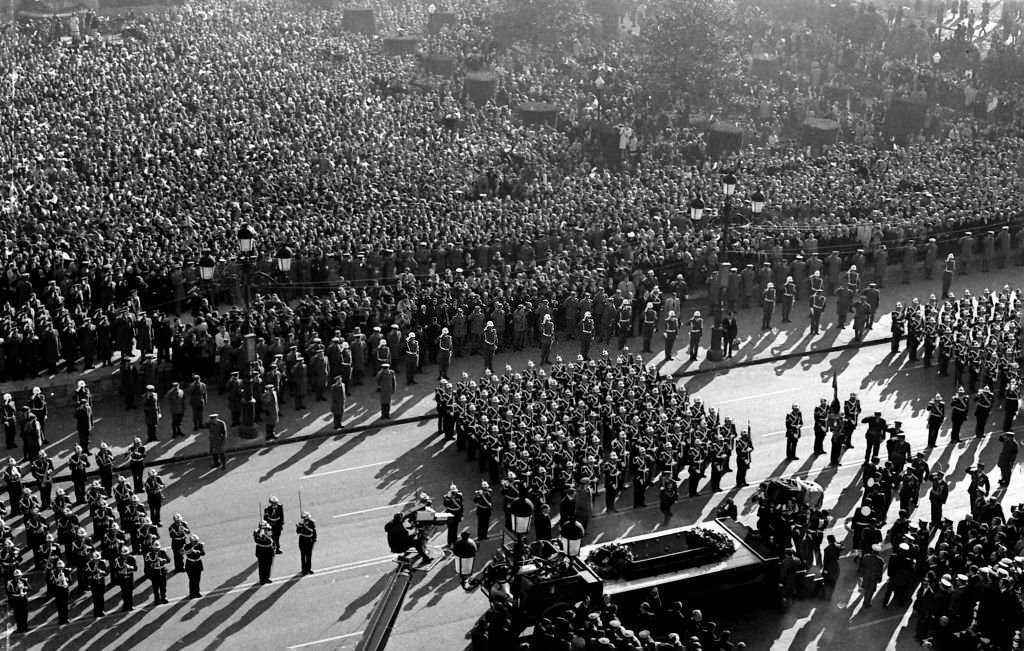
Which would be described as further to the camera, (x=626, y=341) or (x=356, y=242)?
(x=356, y=242)

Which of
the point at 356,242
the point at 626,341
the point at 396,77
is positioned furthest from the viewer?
the point at 396,77

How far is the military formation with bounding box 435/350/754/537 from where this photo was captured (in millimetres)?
29125

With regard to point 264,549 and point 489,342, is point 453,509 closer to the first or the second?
point 264,549

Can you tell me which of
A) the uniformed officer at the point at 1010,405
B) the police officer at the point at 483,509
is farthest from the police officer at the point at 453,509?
the uniformed officer at the point at 1010,405

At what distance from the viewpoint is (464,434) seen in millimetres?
32375

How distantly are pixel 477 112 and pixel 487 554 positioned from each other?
35841 mm

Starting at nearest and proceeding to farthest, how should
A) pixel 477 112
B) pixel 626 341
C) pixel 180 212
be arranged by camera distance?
pixel 626 341 < pixel 180 212 < pixel 477 112

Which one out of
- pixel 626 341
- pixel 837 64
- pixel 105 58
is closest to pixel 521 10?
pixel 837 64

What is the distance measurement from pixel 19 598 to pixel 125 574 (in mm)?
1786

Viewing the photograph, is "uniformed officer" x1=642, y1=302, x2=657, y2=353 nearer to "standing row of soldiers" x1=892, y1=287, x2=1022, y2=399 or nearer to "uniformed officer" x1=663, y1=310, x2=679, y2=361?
"uniformed officer" x1=663, y1=310, x2=679, y2=361

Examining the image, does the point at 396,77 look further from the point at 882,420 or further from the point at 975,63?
the point at 882,420

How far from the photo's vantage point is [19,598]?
24703 millimetres

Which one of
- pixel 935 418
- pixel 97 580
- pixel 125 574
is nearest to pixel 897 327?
pixel 935 418

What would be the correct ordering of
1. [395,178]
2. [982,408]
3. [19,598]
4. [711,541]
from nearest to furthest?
[19,598] < [711,541] < [982,408] < [395,178]
